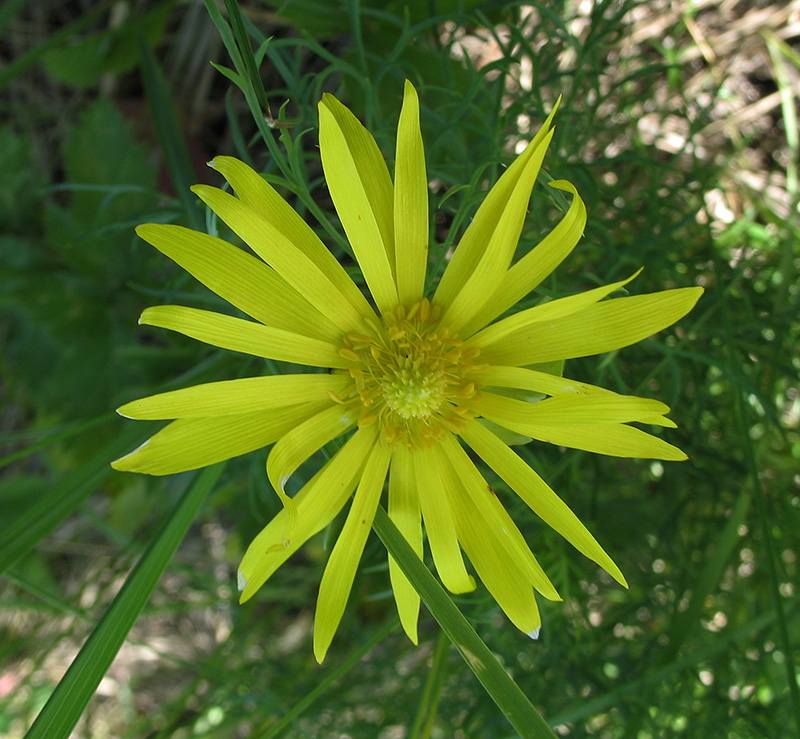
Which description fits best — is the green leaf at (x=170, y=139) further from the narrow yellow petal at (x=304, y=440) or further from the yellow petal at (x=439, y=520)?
the yellow petal at (x=439, y=520)

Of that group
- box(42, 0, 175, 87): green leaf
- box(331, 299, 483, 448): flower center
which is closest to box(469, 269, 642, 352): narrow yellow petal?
box(331, 299, 483, 448): flower center

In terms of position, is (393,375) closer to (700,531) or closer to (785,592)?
(700,531)

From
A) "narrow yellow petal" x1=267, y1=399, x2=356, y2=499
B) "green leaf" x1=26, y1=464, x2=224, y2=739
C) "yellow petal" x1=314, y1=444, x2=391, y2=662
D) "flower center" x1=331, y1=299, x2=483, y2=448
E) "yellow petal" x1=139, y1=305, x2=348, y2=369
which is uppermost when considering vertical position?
"yellow petal" x1=139, y1=305, x2=348, y2=369

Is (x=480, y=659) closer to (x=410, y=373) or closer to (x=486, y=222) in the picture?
(x=410, y=373)

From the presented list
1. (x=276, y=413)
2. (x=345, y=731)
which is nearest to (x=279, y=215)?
(x=276, y=413)

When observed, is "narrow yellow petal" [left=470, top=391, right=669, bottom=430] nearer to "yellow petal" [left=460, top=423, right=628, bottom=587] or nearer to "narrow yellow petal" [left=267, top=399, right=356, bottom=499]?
"yellow petal" [left=460, top=423, right=628, bottom=587]

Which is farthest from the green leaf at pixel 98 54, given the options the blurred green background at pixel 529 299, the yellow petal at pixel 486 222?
the yellow petal at pixel 486 222
